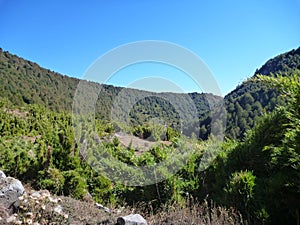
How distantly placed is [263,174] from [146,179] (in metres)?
1.76

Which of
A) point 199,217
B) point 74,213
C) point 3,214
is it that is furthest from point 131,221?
point 3,214

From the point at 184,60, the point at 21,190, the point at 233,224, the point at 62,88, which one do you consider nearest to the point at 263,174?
the point at 233,224

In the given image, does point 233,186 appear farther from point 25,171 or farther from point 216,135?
point 25,171

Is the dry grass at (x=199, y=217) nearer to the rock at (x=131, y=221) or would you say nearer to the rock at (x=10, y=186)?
the rock at (x=131, y=221)

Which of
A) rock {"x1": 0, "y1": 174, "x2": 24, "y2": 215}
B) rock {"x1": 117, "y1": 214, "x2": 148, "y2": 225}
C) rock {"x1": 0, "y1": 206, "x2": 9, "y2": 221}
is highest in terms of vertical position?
rock {"x1": 0, "y1": 174, "x2": 24, "y2": 215}

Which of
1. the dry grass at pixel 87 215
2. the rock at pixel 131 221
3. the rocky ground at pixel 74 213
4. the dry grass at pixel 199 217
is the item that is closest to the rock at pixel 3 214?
the rocky ground at pixel 74 213

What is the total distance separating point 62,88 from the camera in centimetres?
4512

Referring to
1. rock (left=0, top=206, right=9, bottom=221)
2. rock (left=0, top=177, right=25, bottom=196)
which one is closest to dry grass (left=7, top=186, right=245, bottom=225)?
rock (left=0, top=206, right=9, bottom=221)

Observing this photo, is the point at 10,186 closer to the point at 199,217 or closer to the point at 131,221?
the point at 131,221

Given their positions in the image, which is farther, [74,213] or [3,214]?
[74,213]

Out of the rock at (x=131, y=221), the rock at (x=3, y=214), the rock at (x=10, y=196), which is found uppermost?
the rock at (x=10, y=196)

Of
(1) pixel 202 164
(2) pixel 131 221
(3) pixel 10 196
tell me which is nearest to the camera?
(2) pixel 131 221

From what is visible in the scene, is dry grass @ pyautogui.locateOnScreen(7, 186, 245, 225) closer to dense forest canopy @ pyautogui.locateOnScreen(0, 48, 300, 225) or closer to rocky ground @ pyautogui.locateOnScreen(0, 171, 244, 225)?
rocky ground @ pyautogui.locateOnScreen(0, 171, 244, 225)

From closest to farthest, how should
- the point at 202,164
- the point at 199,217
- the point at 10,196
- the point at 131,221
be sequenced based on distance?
the point at 131,221
the point at 199,217
the point at 10,196
the point at 202,164
